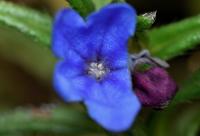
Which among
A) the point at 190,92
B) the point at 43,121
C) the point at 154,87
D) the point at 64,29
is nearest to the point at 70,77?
the point at 64,29

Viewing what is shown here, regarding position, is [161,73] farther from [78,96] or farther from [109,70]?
[78,96]

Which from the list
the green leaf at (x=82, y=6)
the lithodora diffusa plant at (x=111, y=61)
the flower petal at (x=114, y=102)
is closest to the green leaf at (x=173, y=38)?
the lithodora diffusa plant at (x=111, y=61)

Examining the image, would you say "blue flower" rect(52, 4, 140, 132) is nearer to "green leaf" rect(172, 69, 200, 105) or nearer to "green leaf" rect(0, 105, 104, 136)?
"green leaf" rect(172, 69, 200, 105)

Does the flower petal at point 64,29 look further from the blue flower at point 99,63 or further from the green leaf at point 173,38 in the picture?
the green leaf at point 173,38

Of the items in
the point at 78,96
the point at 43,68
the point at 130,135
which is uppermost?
the point at 43,68

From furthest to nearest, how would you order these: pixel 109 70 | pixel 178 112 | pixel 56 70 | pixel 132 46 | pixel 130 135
Result: pixel 178 112, pixel 132 46, pixel 130 135, pixel 109 70, pixel 56 70

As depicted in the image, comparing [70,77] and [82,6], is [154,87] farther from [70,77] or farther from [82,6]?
[82,6]

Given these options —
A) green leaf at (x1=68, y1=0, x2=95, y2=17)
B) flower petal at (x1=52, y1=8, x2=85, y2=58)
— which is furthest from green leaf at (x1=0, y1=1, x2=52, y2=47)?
flower petal at (x1=52, y1=8, x2=85, y2=58)

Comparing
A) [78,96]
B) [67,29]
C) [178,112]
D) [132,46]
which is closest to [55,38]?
[67,29]
